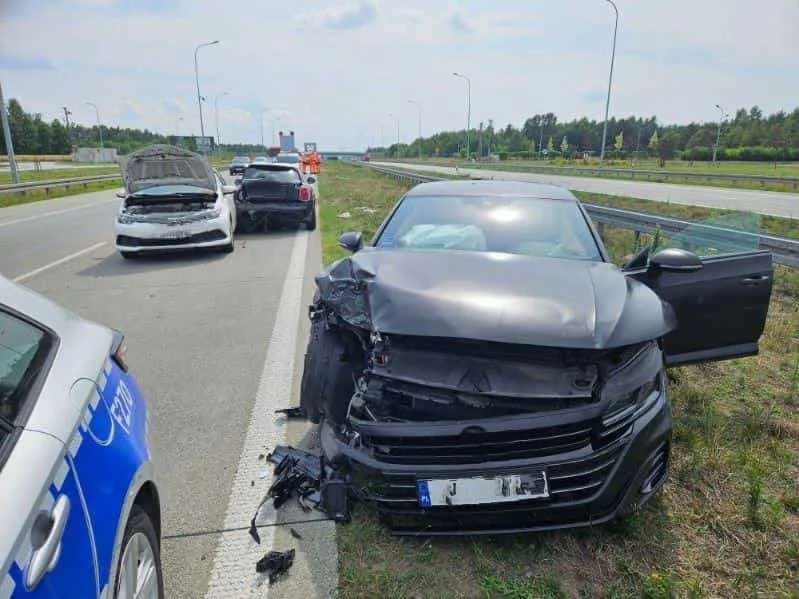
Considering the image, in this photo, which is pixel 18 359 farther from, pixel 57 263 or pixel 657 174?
pixel 657 174

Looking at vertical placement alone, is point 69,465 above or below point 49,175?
above

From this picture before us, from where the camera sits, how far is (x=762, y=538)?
2.66m

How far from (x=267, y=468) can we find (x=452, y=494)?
1.33m

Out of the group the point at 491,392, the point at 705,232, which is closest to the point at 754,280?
the point at 705,232

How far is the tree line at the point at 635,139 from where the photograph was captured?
69.7 meters

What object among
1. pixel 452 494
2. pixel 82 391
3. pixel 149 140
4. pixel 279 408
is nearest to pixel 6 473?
pixel 82 391

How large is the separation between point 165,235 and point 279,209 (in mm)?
3595

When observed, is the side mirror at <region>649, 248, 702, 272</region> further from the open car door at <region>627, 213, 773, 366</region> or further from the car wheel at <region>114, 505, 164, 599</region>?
the car wheel at <region>114, 505, 164, 599</region>

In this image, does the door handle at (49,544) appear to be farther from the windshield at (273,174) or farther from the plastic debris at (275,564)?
the windshield at (273,174)

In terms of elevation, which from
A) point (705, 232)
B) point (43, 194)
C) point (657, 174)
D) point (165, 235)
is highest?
point (705, 232)

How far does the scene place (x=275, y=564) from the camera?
8.26 feet

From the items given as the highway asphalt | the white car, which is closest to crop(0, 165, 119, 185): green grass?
the white car

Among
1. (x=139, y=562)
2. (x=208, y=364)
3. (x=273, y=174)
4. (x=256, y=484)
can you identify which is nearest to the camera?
(x=139, y=562)

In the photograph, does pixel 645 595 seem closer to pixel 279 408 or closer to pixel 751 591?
pixel 751 591
